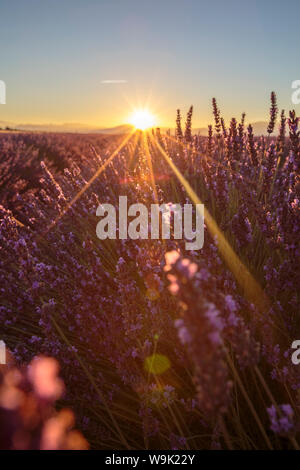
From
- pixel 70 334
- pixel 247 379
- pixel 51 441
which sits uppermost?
pixel 51 441

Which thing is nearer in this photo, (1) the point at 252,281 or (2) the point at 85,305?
(2) the point at 85,305

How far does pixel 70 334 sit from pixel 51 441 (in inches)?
60.1

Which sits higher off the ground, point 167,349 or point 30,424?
point 30,424

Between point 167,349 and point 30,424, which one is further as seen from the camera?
point 167,349

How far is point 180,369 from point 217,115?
2905 mm
